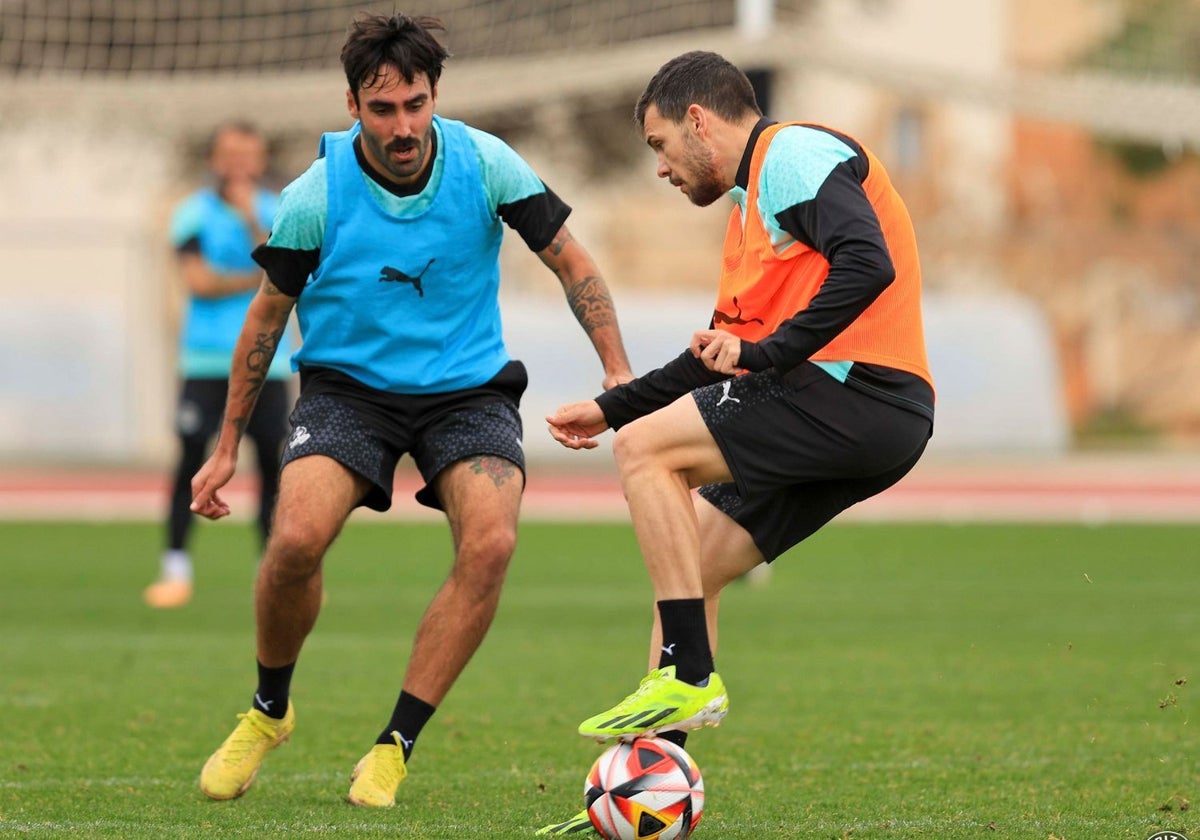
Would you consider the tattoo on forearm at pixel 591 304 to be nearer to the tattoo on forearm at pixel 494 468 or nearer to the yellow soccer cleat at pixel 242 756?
the tattoo on forearm at pixel 494 468

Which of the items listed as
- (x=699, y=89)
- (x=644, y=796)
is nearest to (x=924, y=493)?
(x=699, y=89)

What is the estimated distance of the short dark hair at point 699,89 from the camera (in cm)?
512

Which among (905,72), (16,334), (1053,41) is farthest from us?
(1053,41)

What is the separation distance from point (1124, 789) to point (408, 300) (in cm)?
255

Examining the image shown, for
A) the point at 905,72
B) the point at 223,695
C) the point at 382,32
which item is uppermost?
the point at 905,72

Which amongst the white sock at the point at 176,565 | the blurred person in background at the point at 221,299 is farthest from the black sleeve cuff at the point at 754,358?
the white sock at the point at 176,565

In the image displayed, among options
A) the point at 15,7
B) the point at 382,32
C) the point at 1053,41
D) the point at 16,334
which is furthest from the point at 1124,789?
the point at 1053,41

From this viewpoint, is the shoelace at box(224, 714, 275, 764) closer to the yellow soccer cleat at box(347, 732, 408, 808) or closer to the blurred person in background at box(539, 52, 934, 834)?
the yellow soccer cleat at box(347, 732, 408, 808)

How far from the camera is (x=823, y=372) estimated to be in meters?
5.01

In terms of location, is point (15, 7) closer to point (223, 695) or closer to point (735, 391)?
point (223, 695)

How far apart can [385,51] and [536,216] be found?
70 centimetres

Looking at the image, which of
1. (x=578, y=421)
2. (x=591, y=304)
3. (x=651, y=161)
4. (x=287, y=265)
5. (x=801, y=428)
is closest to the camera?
(x=801, y=428)

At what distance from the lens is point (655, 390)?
5160 mm

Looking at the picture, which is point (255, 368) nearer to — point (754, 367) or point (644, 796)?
point (754, 367)
